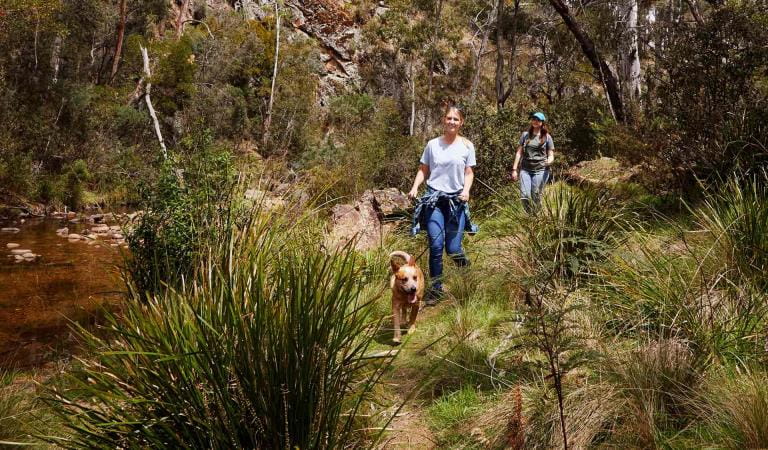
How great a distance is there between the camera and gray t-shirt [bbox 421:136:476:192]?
5090 millimetres

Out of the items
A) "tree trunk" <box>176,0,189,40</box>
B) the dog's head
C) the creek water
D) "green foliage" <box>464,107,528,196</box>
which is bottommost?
the creek water

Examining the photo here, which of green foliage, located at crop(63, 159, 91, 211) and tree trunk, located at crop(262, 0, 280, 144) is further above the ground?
tree trunk, located at crop(262, 0, 280, 144)

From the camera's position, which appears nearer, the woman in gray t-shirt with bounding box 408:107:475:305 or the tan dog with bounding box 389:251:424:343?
the tan dog with bounding box 389:251:424:343

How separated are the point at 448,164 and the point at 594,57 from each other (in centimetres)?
619

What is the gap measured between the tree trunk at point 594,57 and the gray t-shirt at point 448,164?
223 inches

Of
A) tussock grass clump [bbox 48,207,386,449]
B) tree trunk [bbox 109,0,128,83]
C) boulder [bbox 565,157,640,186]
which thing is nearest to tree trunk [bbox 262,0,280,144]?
tree trunk [bbox 109,0,128,83]

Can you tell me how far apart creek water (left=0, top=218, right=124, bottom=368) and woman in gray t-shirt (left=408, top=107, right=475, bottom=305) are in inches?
104

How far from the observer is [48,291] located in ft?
28.6

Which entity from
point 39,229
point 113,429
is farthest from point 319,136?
point 113,429

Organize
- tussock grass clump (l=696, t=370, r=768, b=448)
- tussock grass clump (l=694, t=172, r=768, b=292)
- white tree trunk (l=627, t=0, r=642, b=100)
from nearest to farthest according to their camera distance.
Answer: tussock grass clump (l=696, t=370, r=768, b=448) → tussock grass clump (l=694, t=172, r=768, b=292) → white tree trunk (l=627, t=0, r=642, b=100)

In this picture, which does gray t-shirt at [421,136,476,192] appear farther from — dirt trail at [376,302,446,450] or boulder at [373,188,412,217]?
boulder at [373,188,412,217]

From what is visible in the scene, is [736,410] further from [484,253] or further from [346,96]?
[346,96]

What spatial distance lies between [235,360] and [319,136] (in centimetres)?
3262

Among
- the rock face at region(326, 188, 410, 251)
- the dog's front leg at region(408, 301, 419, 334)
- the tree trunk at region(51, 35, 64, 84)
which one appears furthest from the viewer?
the tree trunk at region(51, 35, 64, 84)
